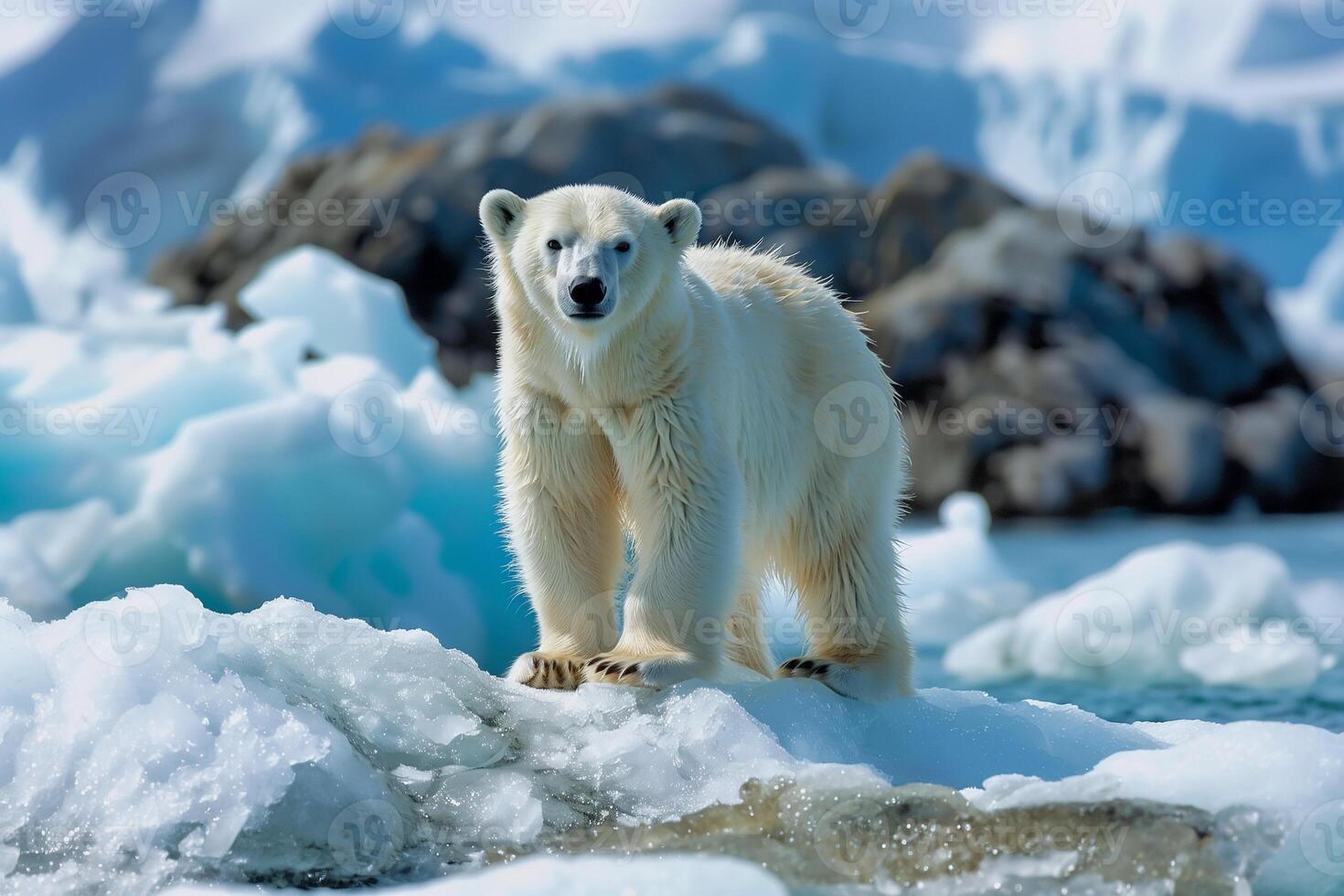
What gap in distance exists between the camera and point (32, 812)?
107 inches

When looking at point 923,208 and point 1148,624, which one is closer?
point 1148,624

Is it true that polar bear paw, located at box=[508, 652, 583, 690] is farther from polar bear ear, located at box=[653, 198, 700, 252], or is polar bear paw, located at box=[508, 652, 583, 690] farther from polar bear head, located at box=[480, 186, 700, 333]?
polar bear ear, located at box=[653, 198, 700, 252]

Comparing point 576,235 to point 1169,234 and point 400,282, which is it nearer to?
point 400,282

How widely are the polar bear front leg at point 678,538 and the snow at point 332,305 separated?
6.16 metres

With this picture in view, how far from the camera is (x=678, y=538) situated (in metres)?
3.45

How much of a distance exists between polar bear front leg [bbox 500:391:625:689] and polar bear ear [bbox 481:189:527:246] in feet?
1.38

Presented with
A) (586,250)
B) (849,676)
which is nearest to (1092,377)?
(849,676)

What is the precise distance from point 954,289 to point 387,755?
17.8 m

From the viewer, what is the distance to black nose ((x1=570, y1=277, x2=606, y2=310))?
3293 mm

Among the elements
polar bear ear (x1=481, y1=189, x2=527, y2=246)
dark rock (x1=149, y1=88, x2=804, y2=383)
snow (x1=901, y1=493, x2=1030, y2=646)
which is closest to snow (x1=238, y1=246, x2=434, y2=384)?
snow (x1=901, y1=493, x2=1030, y2=646)

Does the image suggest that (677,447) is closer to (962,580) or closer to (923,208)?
(962,580)

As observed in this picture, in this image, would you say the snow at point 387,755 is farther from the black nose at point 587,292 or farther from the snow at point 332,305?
the snow at point 332,305

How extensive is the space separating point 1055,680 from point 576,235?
538 cm

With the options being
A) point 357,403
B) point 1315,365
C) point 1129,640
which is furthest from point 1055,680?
point 1315,365
